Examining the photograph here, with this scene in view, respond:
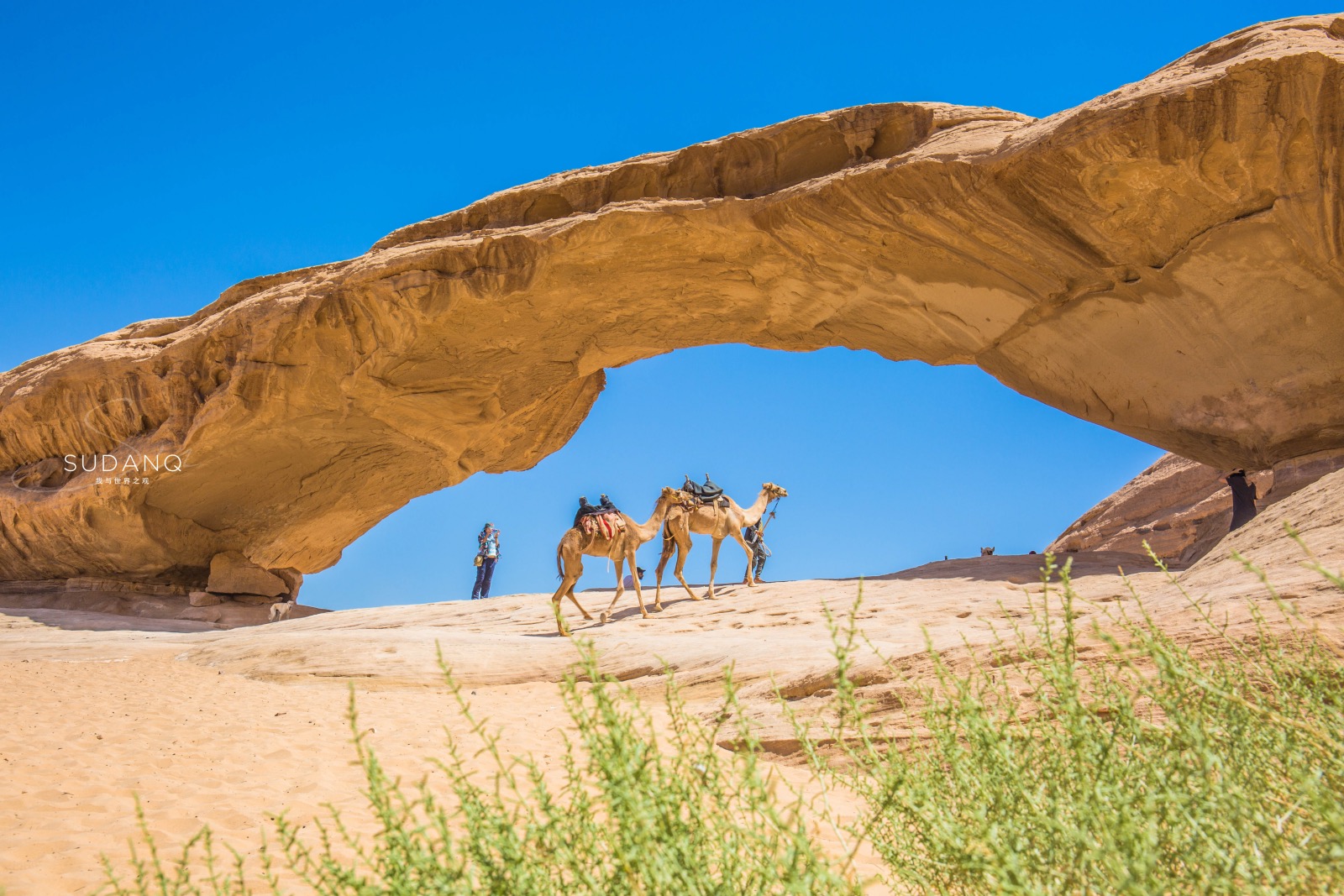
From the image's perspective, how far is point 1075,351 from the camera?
11.8 metres

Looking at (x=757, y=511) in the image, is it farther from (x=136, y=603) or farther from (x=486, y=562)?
(x=136, y=603)

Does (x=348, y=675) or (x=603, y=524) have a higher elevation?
(x=603, y=524)

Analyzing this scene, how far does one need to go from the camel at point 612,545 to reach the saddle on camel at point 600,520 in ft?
0.16

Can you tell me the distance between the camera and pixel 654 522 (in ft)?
42.5

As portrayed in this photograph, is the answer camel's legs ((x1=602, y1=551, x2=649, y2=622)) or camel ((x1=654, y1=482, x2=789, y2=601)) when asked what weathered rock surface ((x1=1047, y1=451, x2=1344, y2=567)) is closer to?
camel ((x1=654, y1=482, x2=789, y2=601))

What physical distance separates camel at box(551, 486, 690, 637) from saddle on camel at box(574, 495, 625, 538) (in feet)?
0.16

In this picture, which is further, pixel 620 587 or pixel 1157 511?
pixel 1157 511

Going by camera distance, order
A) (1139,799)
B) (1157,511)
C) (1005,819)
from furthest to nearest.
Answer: (1157,511)
(1005,819)
(1139,799)

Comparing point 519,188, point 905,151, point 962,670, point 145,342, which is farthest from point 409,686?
point 145,342

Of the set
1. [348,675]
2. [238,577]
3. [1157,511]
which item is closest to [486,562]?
[238,577]

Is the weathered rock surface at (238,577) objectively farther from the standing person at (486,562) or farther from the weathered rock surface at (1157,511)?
the weathered rock surface at (1157,511)

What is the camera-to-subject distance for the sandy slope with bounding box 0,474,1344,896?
15.2ft

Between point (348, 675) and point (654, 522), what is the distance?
17.8 feet

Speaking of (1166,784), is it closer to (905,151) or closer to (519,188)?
(905,151)
